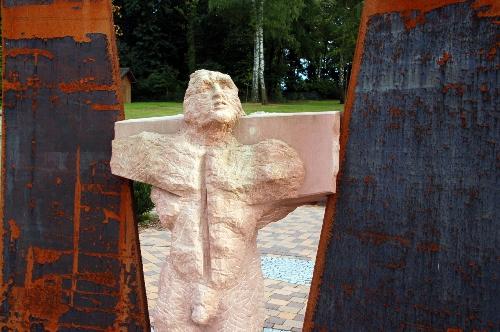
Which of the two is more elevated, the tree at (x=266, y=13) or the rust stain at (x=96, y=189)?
the tree at (x=266, y=13)

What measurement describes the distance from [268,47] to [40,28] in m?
17.6

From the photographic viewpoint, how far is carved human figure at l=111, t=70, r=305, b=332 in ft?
6.81

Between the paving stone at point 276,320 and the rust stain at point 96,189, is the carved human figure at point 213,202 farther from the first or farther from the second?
the paving stone at point 276,320

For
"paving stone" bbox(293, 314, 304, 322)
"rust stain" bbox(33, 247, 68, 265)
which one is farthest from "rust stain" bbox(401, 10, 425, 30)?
"paving stone" bbox(293, 314, 304, 322)

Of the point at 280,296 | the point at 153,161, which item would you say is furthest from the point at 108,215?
the point at 280,296

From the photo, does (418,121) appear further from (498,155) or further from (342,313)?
(342,313)

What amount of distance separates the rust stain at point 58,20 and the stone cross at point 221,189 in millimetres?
545

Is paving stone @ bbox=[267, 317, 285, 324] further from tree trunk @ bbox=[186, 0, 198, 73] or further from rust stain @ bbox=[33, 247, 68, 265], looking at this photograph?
tree trunk @ bbox=[186, 0, 198, 73]

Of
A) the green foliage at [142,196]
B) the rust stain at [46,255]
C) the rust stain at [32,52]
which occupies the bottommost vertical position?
the green foliage at [142,196]

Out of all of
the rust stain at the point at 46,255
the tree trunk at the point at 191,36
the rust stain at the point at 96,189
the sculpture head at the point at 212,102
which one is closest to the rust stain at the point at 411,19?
the sculpture head at the point at 212,102

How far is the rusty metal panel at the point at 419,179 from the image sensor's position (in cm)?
171

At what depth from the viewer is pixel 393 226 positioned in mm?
1864

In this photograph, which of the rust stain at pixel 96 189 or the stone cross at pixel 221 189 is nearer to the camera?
the stone cross at pixel 221 189

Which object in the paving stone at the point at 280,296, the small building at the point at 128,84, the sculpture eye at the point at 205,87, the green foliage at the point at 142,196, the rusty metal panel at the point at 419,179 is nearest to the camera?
the rusty metal panel at the point at 419,179
